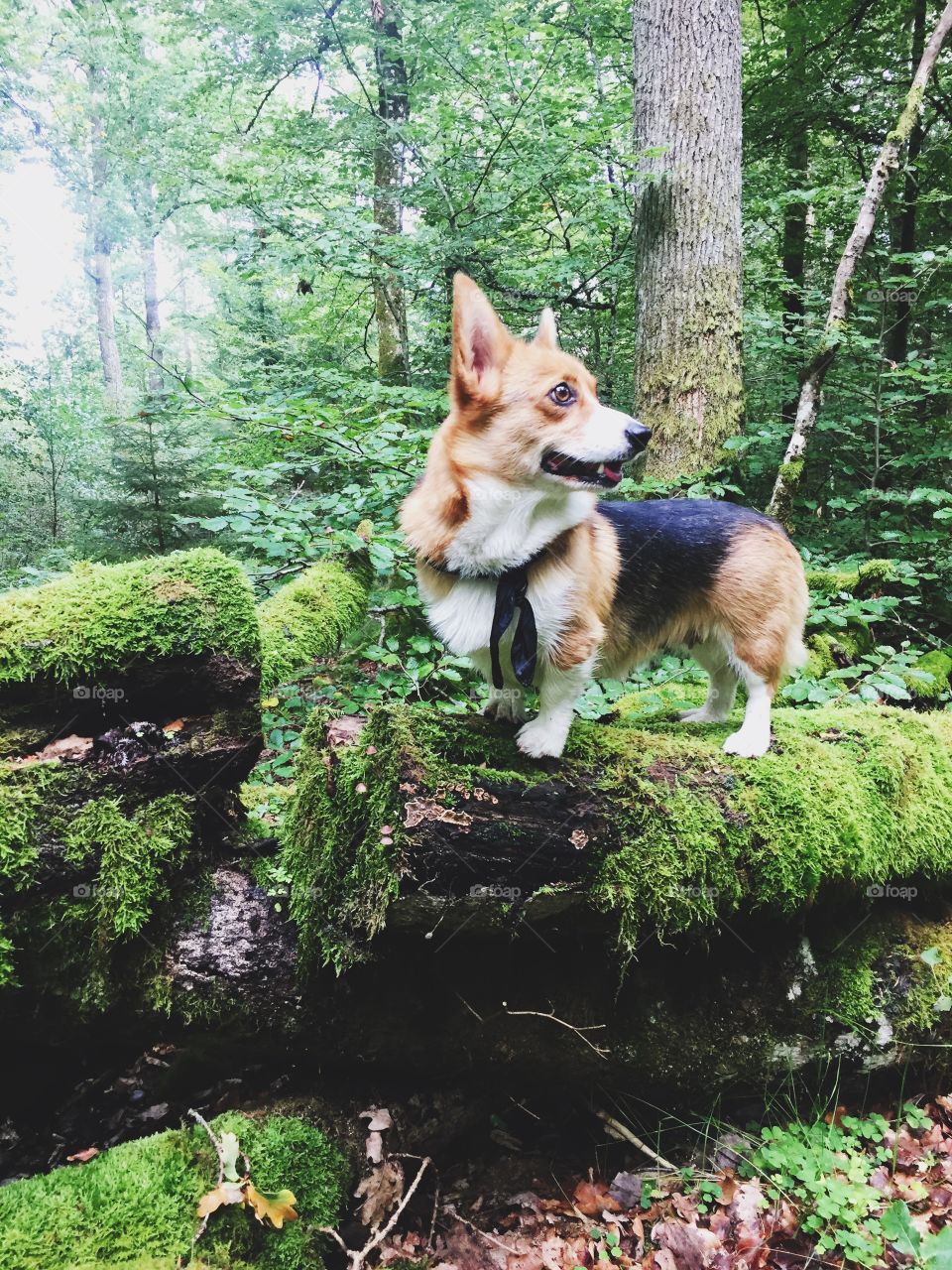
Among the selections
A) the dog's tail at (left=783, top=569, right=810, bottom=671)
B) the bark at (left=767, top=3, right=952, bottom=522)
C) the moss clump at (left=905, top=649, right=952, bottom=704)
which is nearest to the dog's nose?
the dog's tail at (left=783, top=569, right=810, bottom=671)

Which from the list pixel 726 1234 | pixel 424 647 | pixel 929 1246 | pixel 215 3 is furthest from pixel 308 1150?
pixel 215 3

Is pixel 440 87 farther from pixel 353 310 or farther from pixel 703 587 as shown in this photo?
pixel 703 587

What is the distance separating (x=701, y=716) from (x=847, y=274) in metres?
4.00

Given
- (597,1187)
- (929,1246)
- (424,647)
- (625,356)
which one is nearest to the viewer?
(929,1246)

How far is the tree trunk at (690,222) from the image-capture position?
17.5 ft

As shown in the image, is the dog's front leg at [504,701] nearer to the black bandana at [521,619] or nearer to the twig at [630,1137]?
the black bandana at [521,619]

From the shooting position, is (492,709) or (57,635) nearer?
(57,635)

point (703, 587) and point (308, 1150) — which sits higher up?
point (703, 587)

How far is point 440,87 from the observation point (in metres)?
7.20

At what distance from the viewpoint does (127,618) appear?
2.22m

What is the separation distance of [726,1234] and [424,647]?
8.78 feet
